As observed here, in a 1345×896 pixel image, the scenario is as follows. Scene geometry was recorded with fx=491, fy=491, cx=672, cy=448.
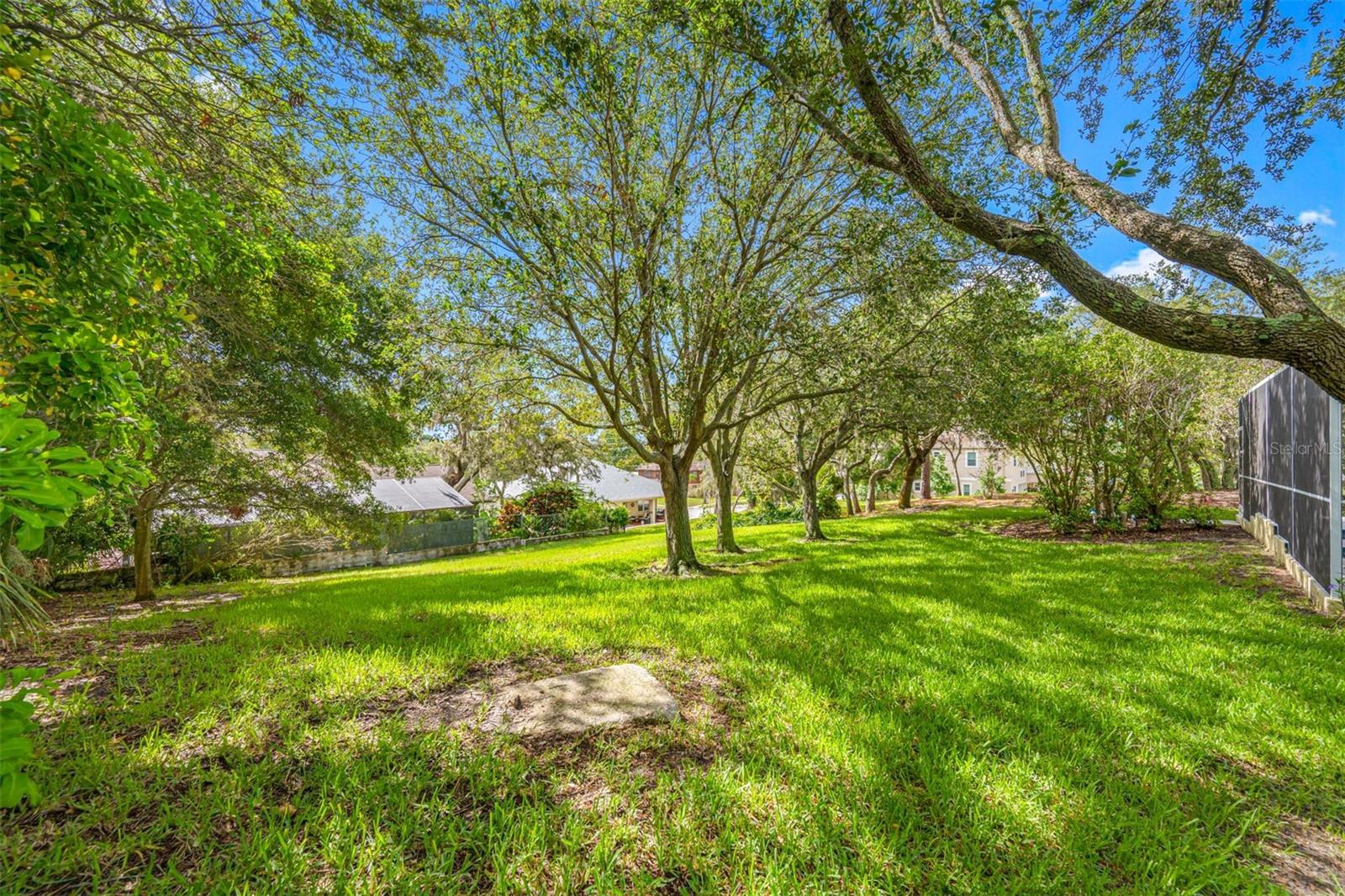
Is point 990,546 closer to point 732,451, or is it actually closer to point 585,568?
point 732,451

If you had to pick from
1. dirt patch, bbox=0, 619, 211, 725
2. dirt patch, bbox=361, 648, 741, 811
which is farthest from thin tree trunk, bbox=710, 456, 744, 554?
dirt patch, bbox=0, 619, 211, 725

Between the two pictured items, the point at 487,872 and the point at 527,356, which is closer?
the point at 487,872

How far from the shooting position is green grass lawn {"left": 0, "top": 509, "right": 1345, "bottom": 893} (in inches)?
76.5

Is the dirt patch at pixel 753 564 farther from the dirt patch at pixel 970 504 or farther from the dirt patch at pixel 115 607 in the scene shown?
the dirt patch at pixel 970 504

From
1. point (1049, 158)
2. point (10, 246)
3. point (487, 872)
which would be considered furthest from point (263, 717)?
point (1049, 158)

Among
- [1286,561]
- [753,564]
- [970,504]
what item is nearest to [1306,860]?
[753,564]

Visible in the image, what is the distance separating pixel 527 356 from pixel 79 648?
5511mm

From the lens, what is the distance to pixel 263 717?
9.64ft

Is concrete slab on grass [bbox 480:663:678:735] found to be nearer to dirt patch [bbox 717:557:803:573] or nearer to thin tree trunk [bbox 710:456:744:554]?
dirt patch [bbox 717:557:803:573]

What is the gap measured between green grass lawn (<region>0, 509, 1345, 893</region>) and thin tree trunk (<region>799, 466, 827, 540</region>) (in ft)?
25.5

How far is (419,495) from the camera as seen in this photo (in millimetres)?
23516

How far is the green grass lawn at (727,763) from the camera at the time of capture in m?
1.94

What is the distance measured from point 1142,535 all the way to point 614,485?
31643mm

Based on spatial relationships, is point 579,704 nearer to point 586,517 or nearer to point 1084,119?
point 1084,119
